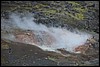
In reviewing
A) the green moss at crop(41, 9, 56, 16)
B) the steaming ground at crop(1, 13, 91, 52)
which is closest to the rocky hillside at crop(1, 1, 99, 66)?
the green moss at crop(41, 9, 56, 16)

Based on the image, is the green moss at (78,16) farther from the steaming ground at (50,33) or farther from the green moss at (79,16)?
the steaming ground at (50,33)

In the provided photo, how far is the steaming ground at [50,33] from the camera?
1201cm

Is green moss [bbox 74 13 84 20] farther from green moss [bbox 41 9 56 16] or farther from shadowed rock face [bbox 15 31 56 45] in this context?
shadowed rock face [bbox 15 31 56 45]

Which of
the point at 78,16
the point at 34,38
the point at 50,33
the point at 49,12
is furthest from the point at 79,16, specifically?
the point at 34,38

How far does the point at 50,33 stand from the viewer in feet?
44.0

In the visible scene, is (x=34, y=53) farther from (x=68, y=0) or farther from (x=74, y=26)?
(x=68, y=0)

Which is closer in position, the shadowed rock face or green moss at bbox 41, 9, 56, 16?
the shadowed rock face

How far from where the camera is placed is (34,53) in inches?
408

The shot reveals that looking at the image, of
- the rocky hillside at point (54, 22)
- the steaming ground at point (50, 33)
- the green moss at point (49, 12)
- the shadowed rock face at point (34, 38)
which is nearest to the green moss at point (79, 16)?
the rocky hillside at point (54, 22)

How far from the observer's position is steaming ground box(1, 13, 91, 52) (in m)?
12.0

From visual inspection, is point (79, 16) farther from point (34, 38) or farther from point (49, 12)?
point (34, 38)

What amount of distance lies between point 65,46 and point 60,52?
3.83ft

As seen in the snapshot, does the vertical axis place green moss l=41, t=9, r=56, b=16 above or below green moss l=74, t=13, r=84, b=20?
above

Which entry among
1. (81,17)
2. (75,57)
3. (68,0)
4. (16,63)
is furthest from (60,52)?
(68,0)
